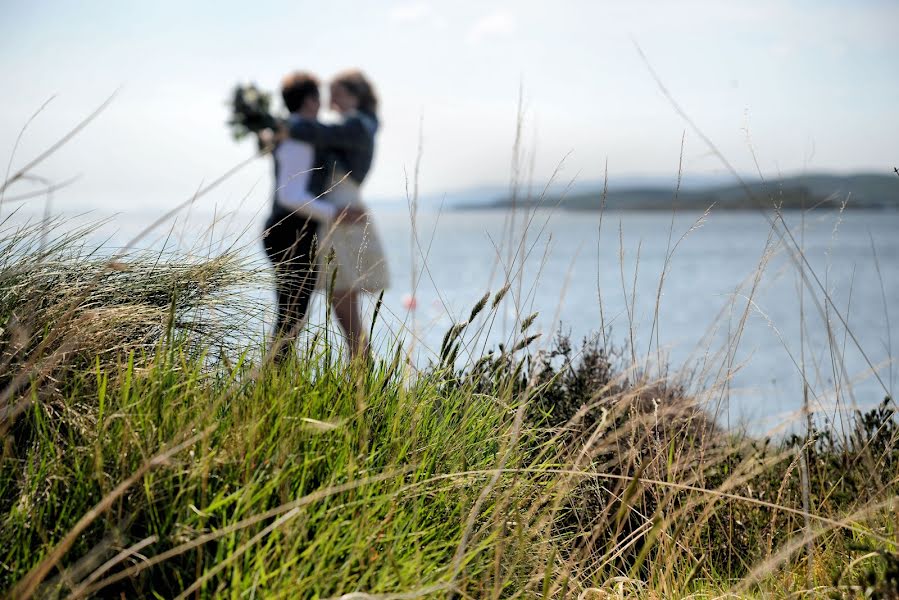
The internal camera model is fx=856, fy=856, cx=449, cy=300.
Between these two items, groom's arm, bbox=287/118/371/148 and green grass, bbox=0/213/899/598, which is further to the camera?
groom's arm, bbox=287/118/371/148

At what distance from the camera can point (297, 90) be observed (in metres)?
6.67

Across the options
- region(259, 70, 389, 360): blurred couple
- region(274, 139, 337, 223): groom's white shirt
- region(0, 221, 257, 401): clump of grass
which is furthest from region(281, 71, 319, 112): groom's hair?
region(0, 221, 257, 401): clump of grass

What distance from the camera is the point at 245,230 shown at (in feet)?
9.29

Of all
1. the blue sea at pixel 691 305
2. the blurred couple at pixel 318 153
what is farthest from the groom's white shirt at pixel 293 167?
the blue sea at pixel 691 305

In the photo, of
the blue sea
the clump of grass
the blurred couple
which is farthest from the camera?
the blurred couple

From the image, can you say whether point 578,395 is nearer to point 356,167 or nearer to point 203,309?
point 203,309

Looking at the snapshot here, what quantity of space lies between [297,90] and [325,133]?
596mm

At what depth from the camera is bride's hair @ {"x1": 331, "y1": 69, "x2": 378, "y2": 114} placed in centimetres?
677

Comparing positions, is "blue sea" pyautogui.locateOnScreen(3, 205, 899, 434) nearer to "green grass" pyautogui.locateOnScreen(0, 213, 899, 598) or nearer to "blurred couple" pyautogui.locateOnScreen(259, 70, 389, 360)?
"green grass" pyautogui.locateOnScreen(0, 213, 899, 598)

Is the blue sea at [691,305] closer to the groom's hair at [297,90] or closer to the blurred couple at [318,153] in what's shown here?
the blurred couple at [318,153]

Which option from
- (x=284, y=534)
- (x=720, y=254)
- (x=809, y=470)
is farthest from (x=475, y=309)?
(x=720, y=254)

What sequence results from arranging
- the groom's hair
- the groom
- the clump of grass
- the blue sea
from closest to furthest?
the clump of grass < the blue sea < the groom < the groom's hair

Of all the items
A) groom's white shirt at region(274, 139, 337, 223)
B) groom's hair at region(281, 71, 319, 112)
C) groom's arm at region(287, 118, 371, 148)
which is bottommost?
groom's white shirt at region(274, 139, 337, 223)

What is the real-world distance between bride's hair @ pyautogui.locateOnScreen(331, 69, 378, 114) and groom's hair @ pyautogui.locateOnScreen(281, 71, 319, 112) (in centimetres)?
24
